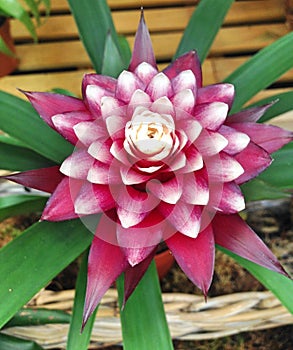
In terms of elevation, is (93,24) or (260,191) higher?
(93,24)

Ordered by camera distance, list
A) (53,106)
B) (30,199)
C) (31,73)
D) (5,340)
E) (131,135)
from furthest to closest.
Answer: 1. (31,73)
2. (5,340)
3. (30,199)
4. (53,106)
5. (131,135)

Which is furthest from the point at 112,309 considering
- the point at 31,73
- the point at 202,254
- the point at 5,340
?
the point at 31,73

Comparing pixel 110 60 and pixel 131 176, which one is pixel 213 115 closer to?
pixel 131 176

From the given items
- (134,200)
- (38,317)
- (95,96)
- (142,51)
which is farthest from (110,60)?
(38,317)

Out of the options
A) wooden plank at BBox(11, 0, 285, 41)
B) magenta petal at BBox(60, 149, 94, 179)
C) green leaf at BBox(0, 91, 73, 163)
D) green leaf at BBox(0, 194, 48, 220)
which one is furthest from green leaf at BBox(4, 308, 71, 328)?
wooden plank at BBox(11, 0, 285, 41)

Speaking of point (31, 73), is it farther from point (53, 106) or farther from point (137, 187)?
point (137, 187)

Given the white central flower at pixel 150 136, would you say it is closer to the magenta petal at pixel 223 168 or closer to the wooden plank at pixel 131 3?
the magenta petal at pixel 223 168

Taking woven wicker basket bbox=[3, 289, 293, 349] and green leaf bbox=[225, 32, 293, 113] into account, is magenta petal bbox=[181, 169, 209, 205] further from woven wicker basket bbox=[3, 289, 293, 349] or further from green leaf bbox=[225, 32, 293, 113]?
woven wicker basket bbox=[3, 289, 293, 349]
